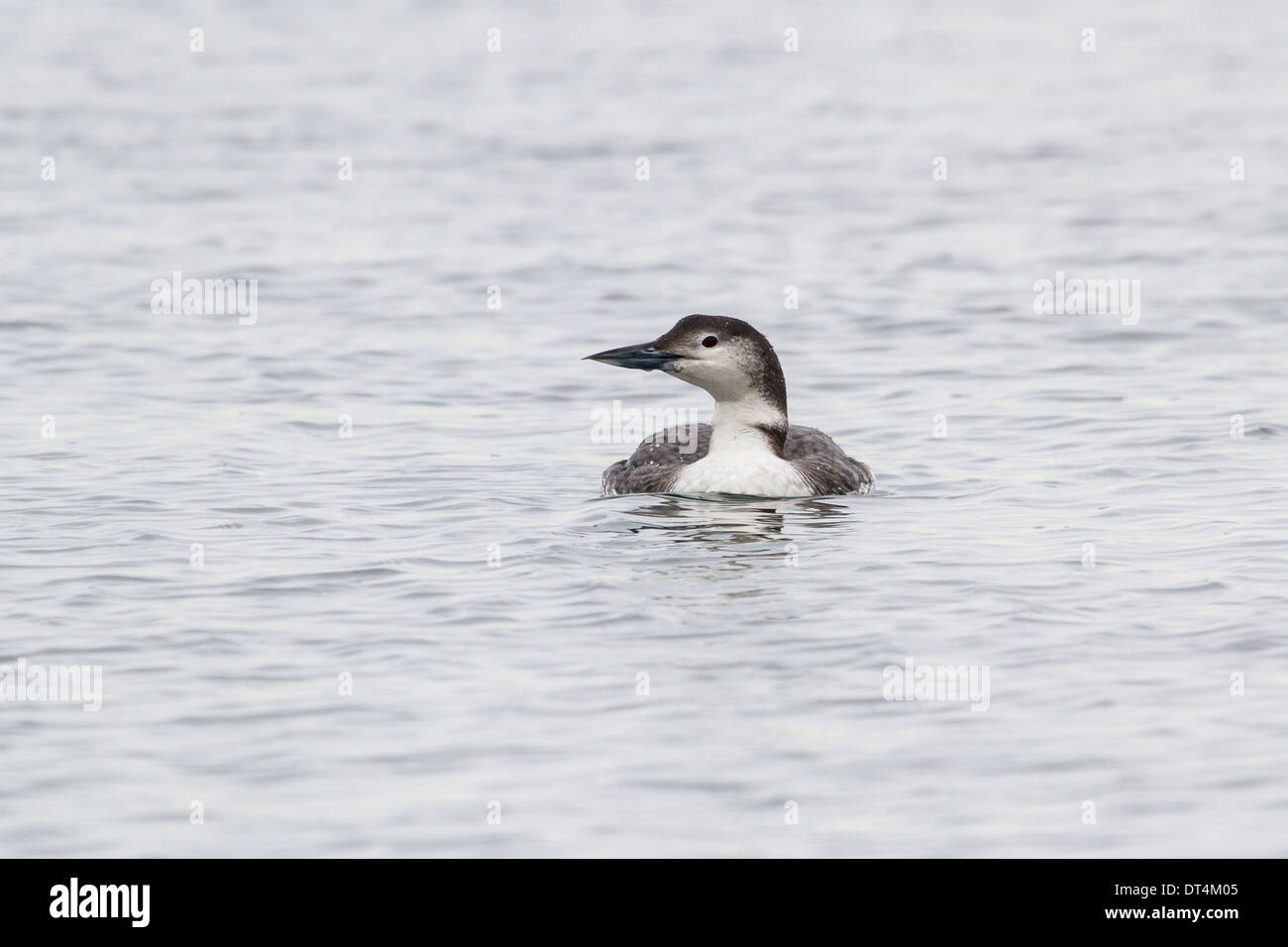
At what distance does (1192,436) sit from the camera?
14250 mm

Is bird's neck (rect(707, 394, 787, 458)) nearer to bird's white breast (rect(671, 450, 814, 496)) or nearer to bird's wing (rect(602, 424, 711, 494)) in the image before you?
bird's white breast (rect(671, 450, 814, 496))

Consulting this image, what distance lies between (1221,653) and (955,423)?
6.01 m

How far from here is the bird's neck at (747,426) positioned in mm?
12773

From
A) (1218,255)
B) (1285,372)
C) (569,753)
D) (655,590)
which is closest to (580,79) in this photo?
(1218,255)
